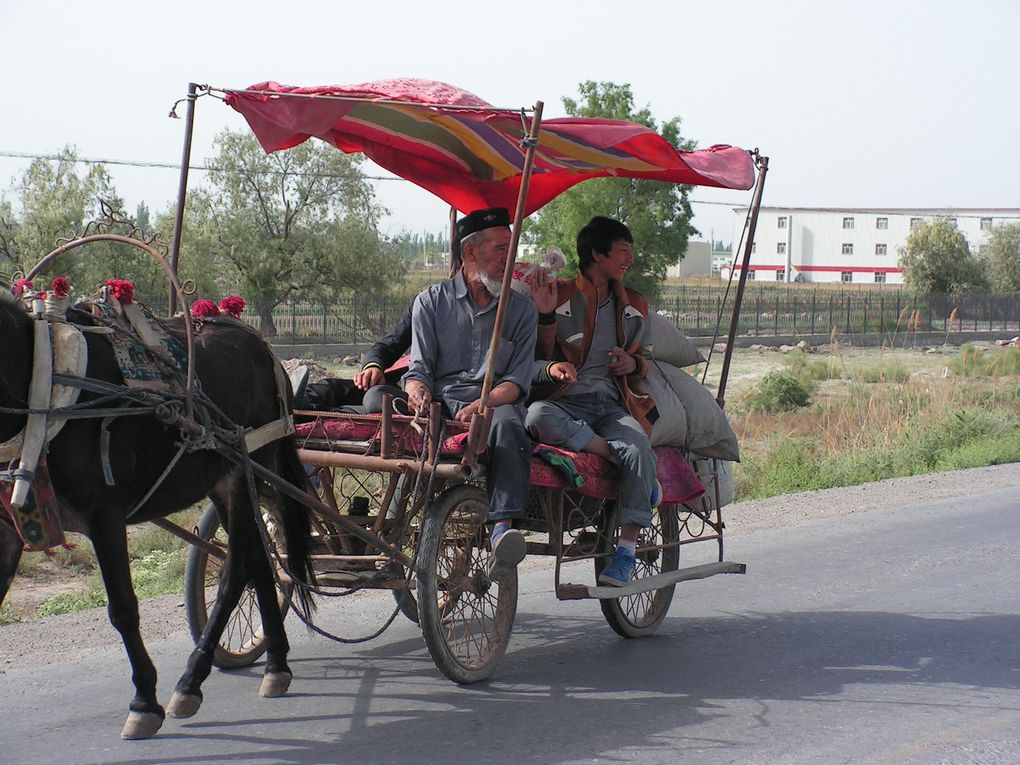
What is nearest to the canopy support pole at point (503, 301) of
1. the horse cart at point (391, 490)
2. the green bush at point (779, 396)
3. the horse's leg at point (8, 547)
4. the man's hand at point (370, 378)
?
the horse cart at point (391, 490)

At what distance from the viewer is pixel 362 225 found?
4062 cm

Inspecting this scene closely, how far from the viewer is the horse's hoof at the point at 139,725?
4.47 meters

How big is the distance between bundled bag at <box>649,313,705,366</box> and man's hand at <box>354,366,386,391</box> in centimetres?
148

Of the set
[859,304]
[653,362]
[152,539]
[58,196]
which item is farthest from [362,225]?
[653,362]

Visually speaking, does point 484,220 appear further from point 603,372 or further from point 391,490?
point 391,490

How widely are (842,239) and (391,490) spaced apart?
10350 centimetres

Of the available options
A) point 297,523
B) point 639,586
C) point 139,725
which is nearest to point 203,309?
point 297,523

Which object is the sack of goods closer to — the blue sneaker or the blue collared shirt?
the blue sneaker

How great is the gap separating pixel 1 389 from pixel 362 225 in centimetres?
3709

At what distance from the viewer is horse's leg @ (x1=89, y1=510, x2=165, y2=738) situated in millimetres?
4340

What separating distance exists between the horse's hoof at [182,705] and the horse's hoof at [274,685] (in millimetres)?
439

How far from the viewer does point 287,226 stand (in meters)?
40.3

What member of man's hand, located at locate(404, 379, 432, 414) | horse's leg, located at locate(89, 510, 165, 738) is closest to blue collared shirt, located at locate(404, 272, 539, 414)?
man's hand, located at locate(404, 379, 432, 414)

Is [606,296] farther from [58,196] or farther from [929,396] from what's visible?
[58,196]
